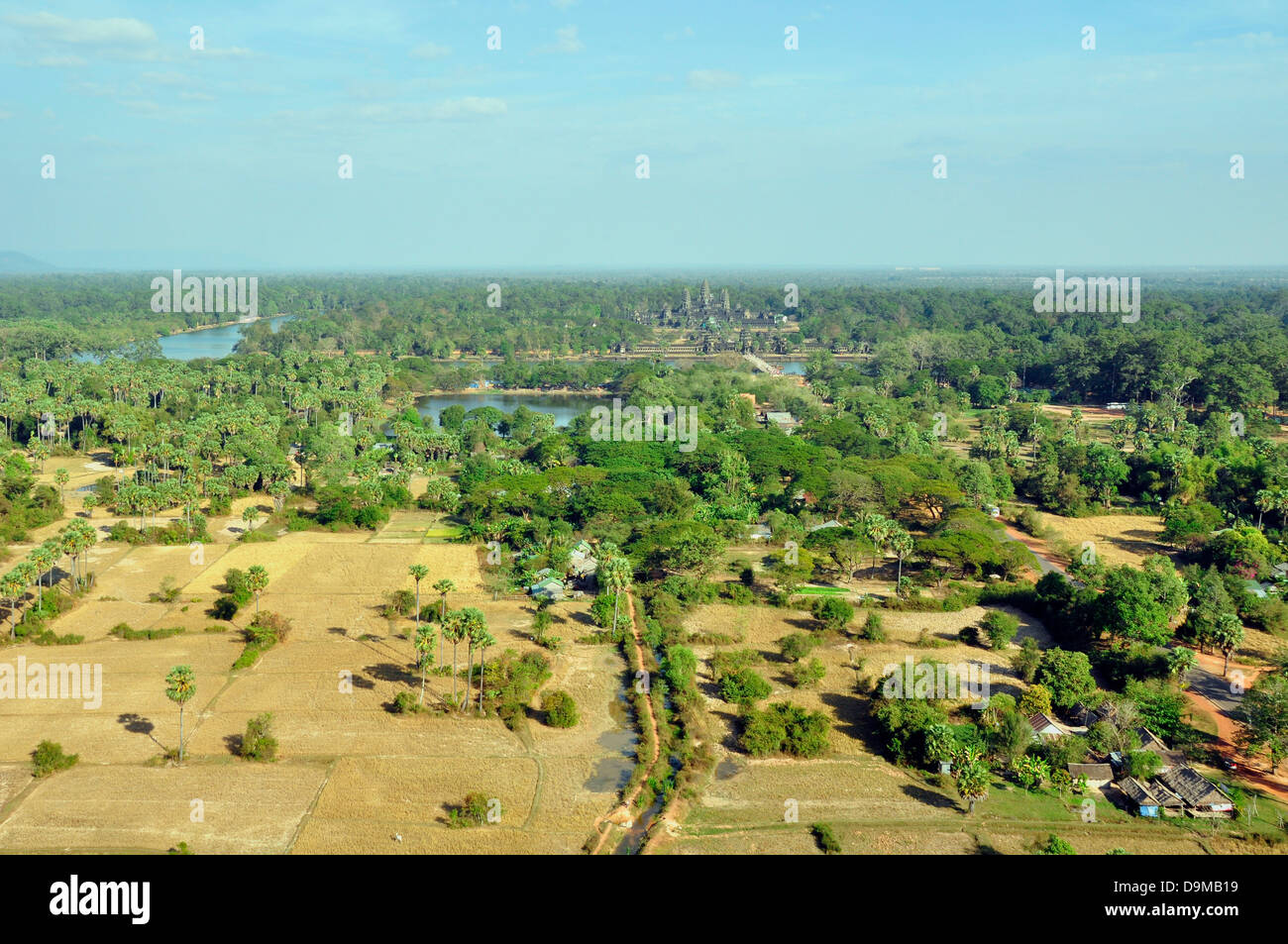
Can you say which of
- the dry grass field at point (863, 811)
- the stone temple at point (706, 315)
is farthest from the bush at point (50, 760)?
the stone temple at point (706, 315)

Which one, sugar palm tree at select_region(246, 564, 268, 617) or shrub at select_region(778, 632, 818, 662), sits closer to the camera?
shrub at select_region(778, 632, 818, 662)

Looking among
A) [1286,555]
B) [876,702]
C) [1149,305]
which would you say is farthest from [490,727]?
[1149,305]

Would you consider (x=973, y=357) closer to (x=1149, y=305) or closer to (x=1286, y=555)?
(x=1149, y=305)

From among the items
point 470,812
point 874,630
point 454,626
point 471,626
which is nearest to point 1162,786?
point 874,630

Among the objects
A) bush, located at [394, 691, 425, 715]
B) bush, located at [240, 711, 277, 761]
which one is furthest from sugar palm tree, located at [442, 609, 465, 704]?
bush, located at [240, 711, 277, 761]

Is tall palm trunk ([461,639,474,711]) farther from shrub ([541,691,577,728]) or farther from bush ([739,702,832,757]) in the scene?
bush ([739,702,832,757])

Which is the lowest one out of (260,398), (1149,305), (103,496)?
(103,496)
